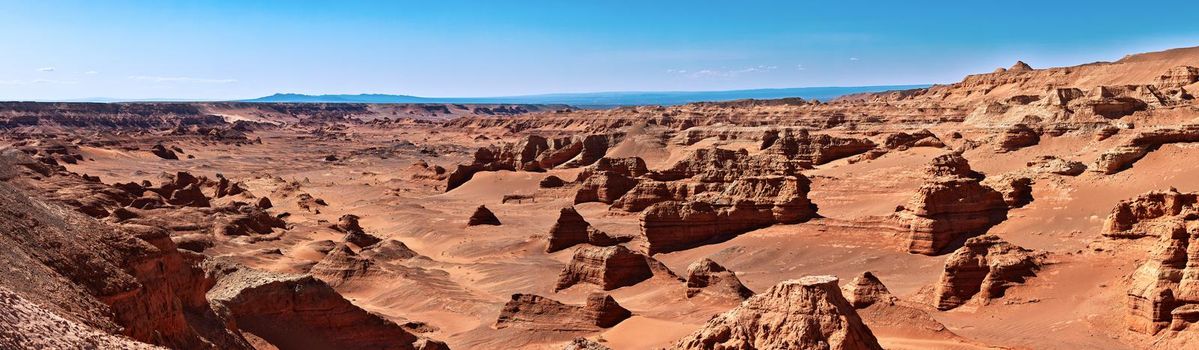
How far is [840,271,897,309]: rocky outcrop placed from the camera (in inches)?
910

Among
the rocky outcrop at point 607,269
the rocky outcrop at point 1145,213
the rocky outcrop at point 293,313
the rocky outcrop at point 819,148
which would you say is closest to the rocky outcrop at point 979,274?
the rocky outcrop at point 1145,213

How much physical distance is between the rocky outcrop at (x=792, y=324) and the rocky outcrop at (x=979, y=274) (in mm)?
10819

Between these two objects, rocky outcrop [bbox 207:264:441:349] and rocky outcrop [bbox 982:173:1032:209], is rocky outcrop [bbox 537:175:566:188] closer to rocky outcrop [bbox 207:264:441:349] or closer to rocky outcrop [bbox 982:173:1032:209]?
rocky outcrop [bbox 982:173:1032:209]

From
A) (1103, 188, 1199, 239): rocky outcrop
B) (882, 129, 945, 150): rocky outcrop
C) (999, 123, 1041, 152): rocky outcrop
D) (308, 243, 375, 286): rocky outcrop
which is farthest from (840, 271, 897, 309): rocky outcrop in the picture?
(882, 129, 945, 150): rocky outcrop

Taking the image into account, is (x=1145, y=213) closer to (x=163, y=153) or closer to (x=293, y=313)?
(x=293, y=313)

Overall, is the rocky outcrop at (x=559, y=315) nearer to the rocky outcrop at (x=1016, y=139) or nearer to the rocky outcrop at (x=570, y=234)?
the rocky outcrop at (x=570, y=234)

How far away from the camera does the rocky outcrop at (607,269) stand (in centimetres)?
3111

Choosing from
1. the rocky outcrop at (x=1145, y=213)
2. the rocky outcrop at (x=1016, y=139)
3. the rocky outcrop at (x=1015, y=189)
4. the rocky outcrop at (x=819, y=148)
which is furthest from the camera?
the rocky outcrop at (x=819, y=148)

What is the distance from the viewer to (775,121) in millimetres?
92312

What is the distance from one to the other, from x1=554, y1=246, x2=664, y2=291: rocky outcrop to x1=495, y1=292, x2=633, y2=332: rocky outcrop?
Answer: 16.2 feet

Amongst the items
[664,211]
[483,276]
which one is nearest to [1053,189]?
[664,211]

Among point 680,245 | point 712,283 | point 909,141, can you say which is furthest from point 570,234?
point 909,141

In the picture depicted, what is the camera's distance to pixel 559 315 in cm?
2548

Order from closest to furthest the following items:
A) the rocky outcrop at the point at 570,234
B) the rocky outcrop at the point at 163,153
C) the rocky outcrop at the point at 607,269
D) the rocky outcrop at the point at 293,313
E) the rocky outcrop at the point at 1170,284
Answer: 1. the rocky outcrop at the point at 293,313
2. the rocky outcrop at the point at 1170,284
3. the rocky outcrop at the point at 607,269
4. the rocky outcrop at the point at 570,234
5. the rocky outcrop at the point at 163,153
